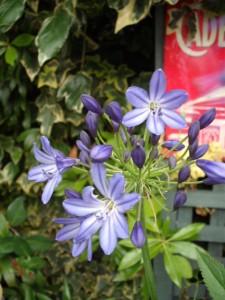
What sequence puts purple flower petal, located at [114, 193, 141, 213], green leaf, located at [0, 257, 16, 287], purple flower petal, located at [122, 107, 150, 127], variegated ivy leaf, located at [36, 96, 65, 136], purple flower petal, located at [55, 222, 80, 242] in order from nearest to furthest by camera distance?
purple flower petal, located at [114, 193, 141, 213], purple flower petal, located at [122, 107, 150, 127], purple flower petal, located at [55, 222, 80, 242], green leaf, located at [0, 257, 16, 287], variegated ivy leaf, located at [36, 96, 65, 136]

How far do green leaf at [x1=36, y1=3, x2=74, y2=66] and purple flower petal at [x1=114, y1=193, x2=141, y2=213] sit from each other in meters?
0.86

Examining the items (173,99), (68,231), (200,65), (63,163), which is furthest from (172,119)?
(200,65)

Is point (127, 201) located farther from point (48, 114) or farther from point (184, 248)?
point (48, 114)

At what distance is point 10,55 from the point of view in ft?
5.98

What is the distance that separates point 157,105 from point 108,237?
30cm

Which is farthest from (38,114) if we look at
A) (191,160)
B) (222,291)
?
(222,291)

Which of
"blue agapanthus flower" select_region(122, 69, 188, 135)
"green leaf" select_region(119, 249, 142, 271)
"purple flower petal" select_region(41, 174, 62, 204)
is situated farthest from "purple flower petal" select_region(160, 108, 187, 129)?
"green leaf" select_region(119, 249, 142, 271)

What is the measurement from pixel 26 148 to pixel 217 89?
32.1 inches

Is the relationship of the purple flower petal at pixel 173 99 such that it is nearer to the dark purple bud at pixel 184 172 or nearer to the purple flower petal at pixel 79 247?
the dark purple bud at pixel 184 172

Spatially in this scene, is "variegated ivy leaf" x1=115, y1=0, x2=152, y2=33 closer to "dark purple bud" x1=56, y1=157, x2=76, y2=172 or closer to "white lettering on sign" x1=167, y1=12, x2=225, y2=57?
"white lettering on sign" x1=167, y1=12, x2=225, y2=57

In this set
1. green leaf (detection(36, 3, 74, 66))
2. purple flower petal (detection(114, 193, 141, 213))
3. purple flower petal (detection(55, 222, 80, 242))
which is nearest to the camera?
purple flower petal (detection(114, 193, 141, 213))

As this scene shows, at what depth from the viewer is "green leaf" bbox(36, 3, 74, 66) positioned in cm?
168

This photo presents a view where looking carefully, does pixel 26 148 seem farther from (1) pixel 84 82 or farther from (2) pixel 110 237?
(2) pixel 110 237

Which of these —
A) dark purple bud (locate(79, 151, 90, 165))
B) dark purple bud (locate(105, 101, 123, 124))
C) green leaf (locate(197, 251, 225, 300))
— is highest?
dark purple bud (locate(105, 101, 123, 124))
